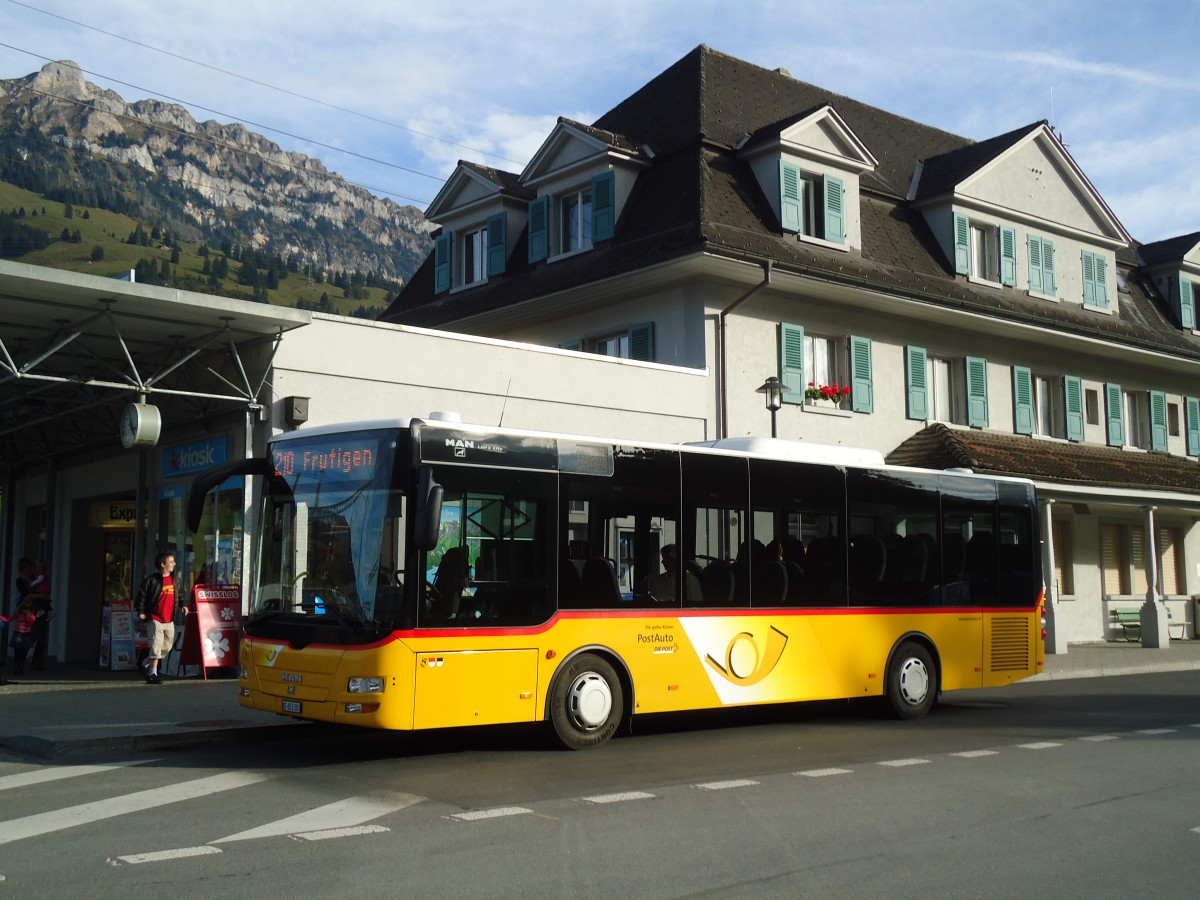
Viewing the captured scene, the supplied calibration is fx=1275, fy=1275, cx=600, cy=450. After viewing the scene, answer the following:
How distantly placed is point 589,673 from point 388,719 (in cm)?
215

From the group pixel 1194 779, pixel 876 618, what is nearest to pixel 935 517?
pixel 876 618

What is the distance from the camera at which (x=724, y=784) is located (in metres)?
9.55

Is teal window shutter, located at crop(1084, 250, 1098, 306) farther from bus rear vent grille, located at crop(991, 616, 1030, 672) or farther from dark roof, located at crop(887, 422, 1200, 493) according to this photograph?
bus rear vent grille, located at crop(991, 616, 1030, 672)

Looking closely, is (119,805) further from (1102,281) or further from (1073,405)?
(1102,281)

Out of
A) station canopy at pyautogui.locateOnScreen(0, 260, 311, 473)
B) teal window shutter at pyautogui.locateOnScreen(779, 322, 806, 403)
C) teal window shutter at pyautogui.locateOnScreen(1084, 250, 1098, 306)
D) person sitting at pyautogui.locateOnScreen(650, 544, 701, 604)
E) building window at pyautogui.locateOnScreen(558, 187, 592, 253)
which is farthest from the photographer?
teal window shutter at pyautogui.locateOnScreen(1084, 250, 1098, 306)

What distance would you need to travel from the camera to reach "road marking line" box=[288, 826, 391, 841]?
24.4 ft

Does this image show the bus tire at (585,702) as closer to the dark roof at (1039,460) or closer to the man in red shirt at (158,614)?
the man in red shirt at (158,614)

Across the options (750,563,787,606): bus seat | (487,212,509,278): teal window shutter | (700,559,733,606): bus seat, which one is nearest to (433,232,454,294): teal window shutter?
(487,212,509,278): teal window shutter

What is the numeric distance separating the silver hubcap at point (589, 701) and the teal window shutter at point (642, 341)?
1303cm

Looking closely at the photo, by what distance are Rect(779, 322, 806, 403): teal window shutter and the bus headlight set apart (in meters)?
15.4

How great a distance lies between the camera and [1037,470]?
84.7 ft

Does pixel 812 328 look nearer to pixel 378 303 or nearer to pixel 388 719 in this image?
pixel 388 719

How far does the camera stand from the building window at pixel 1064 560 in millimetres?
30484

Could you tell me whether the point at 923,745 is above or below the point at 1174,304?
below
